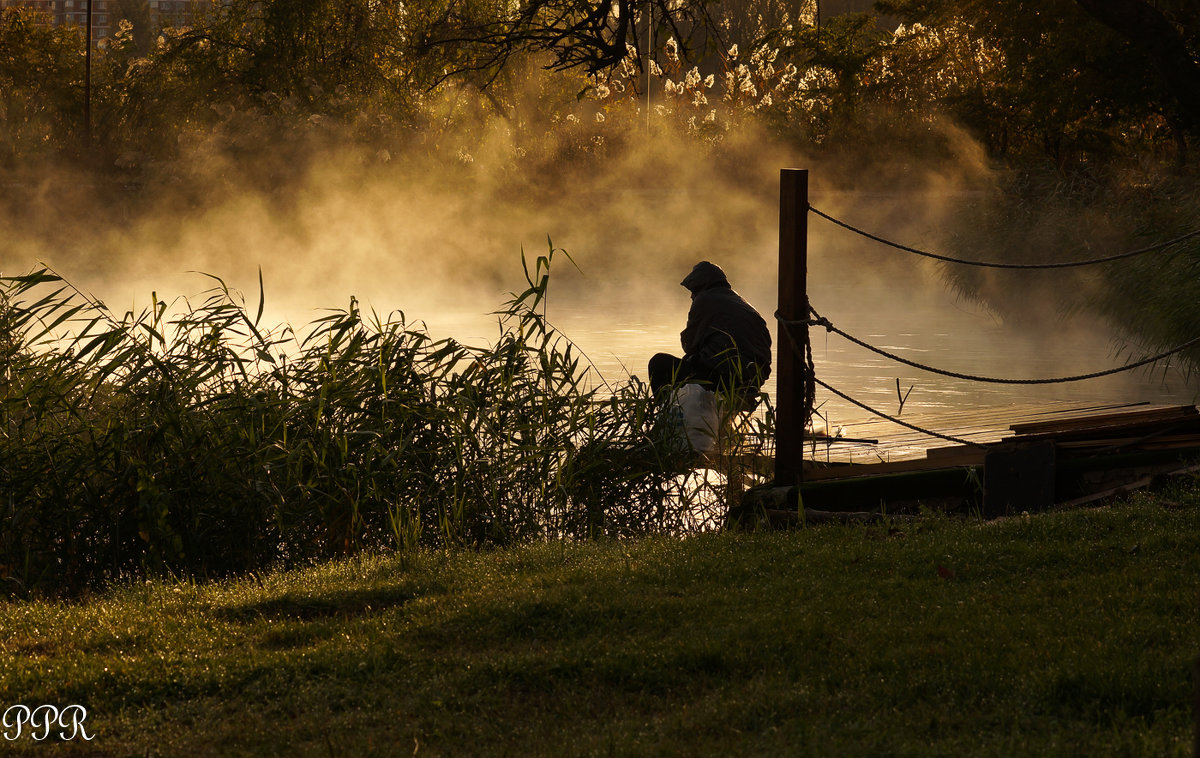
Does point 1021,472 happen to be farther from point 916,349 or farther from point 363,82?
point 363,82

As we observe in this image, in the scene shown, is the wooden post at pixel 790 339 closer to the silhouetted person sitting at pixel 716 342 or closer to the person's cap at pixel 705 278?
the silhouetted person sitting at pixel 716 342

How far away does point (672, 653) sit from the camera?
396cm

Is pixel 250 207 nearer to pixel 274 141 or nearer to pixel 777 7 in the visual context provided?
pixel 274 141

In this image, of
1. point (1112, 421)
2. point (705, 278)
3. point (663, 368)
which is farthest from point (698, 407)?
point (1112, 421)

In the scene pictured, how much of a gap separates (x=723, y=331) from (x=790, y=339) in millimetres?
1759

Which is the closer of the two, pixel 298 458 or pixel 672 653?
pixel 672 653

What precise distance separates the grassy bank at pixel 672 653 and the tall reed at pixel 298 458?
748mm

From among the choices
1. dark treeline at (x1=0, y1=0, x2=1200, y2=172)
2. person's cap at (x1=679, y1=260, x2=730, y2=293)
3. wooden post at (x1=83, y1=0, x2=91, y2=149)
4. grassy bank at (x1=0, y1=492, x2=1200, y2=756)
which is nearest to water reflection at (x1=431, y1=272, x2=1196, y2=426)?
person's cap at (x1=679, y1=260, x2=730, y2=293)

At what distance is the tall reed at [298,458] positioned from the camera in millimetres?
5895

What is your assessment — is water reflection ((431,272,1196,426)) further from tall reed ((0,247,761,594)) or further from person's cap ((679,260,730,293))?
tall reed ((0,247,761,594))

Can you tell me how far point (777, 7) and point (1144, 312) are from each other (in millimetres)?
35560

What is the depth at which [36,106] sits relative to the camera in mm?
27969

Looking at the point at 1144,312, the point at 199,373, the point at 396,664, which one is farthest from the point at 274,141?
the point at 396,664

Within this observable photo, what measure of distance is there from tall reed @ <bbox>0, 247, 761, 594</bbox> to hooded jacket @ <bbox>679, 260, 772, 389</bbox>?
Answer: 1275 millimetres
